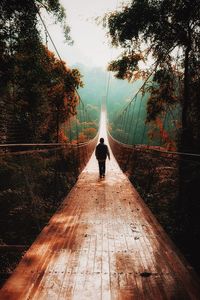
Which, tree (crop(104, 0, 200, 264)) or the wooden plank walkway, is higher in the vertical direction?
tree (crop(104, 0, 200, 264))

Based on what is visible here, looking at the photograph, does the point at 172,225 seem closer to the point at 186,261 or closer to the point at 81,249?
the point at 186,261

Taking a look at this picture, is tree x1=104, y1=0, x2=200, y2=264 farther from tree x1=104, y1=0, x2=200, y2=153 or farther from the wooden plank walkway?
the wooden plank walkway

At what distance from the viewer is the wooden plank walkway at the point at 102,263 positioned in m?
2.67

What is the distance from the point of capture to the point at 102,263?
3307 mm

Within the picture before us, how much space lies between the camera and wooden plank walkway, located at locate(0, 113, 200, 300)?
2672 millimetres

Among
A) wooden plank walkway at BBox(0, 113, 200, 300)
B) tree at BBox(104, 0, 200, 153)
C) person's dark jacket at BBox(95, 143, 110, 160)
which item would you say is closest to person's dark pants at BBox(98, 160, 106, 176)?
person's dark jacket at BBox(95, 143, 110, 160)

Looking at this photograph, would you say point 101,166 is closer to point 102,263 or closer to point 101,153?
point 101,153

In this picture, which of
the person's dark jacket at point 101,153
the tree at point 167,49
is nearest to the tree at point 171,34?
the tree at point 167,49

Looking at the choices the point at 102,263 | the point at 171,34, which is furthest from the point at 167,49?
→ the point at 102,263

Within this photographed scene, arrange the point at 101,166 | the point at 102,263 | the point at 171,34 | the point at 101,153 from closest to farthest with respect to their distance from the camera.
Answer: the point at 102,263 → the point at 171,34 → the point at 101,153 → the point at 101,166

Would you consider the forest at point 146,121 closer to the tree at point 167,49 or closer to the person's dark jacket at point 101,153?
the tree at point 167,49

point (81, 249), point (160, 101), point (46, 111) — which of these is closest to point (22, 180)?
point (81, 249)

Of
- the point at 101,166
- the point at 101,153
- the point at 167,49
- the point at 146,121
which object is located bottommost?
the point at 101,166

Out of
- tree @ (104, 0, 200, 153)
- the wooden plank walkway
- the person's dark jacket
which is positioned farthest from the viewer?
the person's dark jacket
